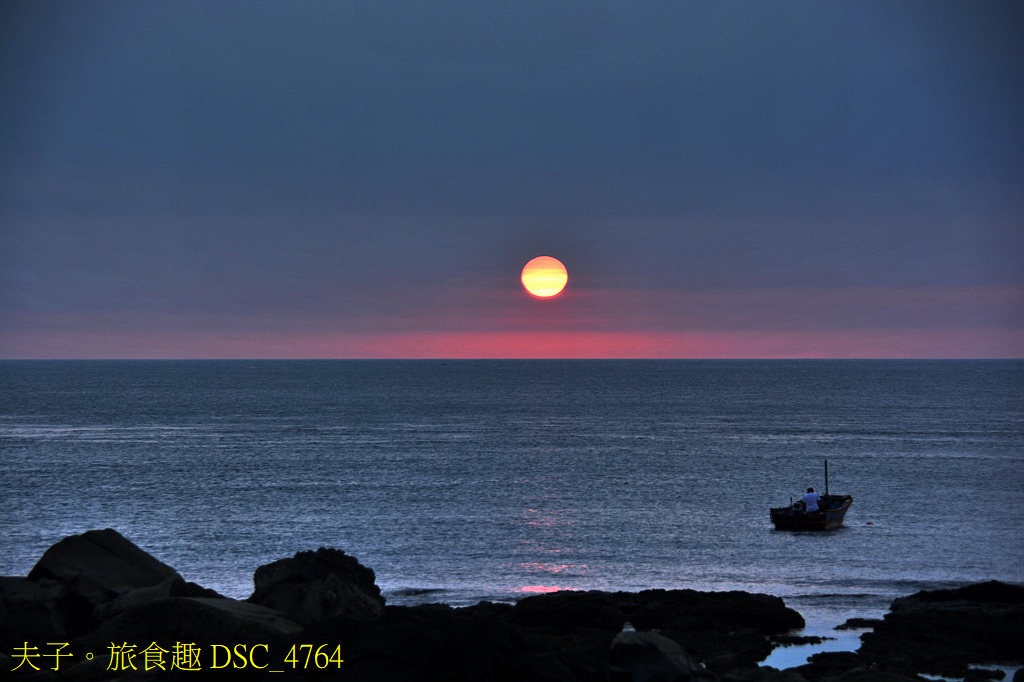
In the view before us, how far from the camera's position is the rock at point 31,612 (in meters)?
19.0

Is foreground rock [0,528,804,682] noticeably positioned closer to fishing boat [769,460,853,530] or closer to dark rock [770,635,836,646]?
dark rock [770,635,836,646]

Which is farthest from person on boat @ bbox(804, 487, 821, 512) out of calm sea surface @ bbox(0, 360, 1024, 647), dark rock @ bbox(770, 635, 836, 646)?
dark rock @ bbox(770, 635, 836, 646)

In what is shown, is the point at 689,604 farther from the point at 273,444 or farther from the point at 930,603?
the point at 273,444

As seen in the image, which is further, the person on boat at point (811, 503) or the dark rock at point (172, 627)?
the person on boat at point (811, 503)

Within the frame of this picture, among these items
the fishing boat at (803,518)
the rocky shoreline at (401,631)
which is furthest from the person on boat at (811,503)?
the rocky shoreline at (401,631)

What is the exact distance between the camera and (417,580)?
3681 centimetres

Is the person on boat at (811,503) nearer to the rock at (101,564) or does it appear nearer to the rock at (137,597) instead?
the rock at (101,564)

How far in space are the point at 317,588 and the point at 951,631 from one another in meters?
18.3

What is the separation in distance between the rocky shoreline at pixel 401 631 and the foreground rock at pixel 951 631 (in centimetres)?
6

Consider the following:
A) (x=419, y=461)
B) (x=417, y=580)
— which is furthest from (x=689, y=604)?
(x=419, y=461)

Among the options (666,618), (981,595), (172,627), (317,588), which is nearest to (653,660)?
(317,588)

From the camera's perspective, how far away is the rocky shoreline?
583 inches

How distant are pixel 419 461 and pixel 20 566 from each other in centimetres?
4073

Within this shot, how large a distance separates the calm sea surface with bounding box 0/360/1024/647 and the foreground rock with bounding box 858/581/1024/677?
82.8 inches
